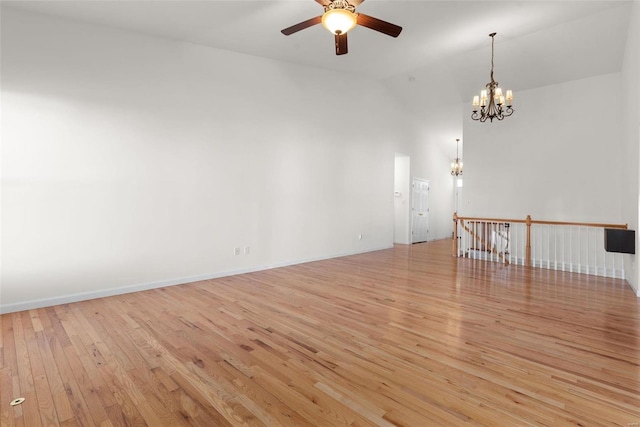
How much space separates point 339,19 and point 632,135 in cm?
447

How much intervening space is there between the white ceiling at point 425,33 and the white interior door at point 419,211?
11.3 feet

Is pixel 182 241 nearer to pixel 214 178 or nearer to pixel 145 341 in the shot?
pixel 214 178

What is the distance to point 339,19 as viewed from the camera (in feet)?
9.74

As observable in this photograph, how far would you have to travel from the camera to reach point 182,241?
5.04 m

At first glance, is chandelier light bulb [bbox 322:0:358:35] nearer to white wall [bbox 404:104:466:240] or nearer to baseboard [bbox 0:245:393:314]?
baseboard [bbox 0:245:393:314]

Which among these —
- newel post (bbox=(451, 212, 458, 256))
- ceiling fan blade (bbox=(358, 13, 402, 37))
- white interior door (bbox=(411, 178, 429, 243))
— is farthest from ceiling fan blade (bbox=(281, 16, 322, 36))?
white interior door (bbox=(411, 178, 429, 243))

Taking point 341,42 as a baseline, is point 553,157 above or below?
below

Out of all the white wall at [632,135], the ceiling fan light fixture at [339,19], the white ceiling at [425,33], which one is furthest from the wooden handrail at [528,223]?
the ceiling fan light fixture at [339,19]

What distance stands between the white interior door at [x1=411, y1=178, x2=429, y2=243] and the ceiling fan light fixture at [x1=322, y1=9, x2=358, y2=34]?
7.18m

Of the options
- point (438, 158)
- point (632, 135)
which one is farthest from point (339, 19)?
point (438, 158)

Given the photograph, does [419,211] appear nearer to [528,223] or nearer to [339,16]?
[528,223]

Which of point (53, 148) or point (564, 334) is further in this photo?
point (53, 148)

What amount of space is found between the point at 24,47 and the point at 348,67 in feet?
16.5

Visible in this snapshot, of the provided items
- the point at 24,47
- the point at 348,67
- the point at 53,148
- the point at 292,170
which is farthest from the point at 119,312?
the point at 348,67
